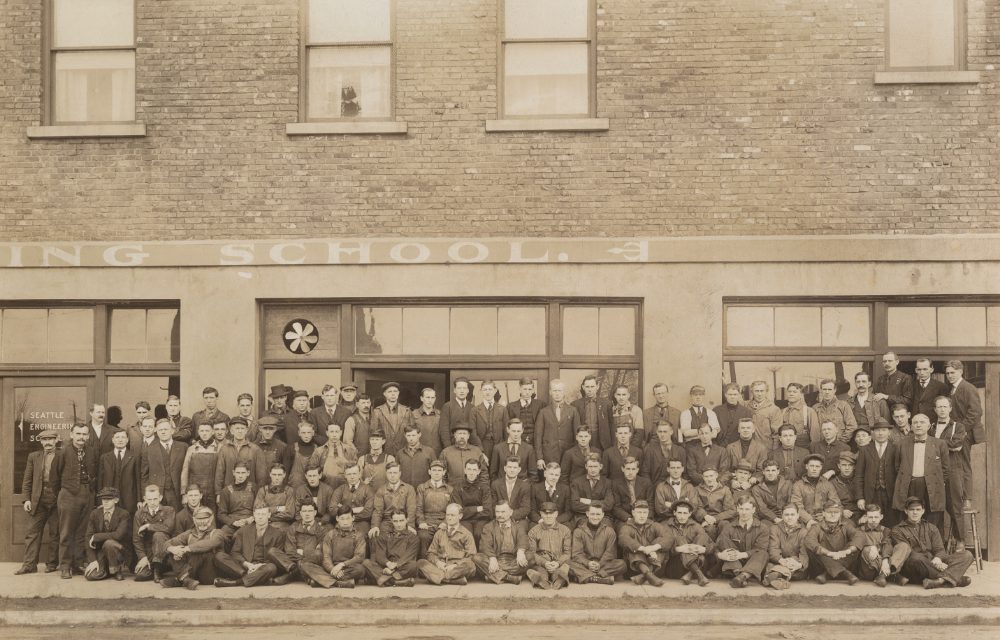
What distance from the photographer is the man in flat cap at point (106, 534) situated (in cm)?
1156

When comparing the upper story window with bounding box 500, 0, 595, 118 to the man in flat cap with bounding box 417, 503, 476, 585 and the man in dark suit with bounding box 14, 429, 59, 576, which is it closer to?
the man in flat cap with bounding box 417, 503, 476, 585

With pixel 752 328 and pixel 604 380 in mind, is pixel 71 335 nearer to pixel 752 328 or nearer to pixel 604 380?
pixel 604 380

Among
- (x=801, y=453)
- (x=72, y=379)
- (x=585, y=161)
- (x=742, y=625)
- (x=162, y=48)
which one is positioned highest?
(x=162, y=48)

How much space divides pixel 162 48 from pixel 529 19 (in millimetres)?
4917

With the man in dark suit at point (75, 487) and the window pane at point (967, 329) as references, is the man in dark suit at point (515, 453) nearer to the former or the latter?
the man in dark suit at point (75, 487)

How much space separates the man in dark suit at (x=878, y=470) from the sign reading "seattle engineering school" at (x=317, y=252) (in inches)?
140

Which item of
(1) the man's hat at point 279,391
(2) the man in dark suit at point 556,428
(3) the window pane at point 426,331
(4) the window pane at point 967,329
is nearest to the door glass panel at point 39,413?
(1) the man's hat at point 279,391

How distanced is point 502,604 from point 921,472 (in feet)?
17.2

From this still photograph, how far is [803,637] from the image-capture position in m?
9.05

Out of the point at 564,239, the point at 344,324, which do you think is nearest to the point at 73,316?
the point at 344,324

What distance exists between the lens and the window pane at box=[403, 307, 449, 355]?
12875 millimetres

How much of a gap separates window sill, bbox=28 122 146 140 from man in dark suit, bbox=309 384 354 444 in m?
4.31

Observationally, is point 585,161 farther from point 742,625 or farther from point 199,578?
point 199,578

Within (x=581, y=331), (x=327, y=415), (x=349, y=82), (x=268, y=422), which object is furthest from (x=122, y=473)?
(x=581, y=331)
